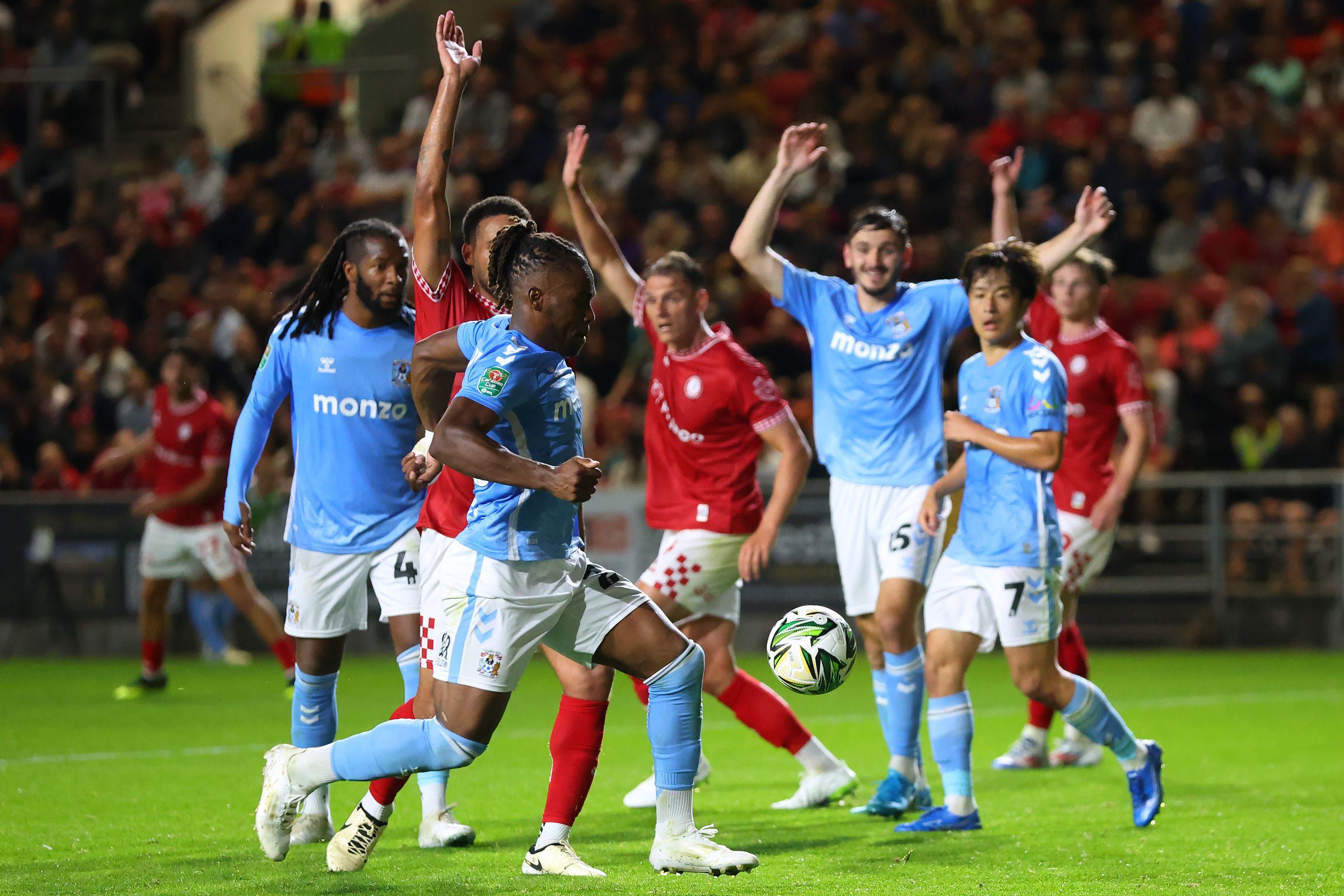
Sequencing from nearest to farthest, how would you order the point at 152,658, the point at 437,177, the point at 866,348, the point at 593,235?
1. the point at 437,177
2. the point at 866,348
3. the point at 593,235
4. the point at 152,658

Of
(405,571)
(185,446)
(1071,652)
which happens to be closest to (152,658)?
(185,446)

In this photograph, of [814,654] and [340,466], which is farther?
[340,466]

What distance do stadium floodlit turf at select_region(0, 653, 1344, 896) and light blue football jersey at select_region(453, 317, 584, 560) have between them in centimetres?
110

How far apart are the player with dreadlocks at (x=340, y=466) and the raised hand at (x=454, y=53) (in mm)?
717

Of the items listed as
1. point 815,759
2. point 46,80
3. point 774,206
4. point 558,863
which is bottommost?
point 815,759

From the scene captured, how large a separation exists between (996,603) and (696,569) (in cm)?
138

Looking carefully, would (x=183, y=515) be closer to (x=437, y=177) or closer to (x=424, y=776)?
(x=424, y=776)

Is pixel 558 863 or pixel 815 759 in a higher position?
pixel 558 863

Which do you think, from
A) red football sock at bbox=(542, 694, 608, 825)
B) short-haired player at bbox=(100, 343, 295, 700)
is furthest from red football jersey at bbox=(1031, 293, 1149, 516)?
short-haired player at bbox=(100, 343, 295, 700)

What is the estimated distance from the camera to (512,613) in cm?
516

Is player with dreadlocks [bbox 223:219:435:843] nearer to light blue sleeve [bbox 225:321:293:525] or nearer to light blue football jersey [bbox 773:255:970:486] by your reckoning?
light blue sleeve [bbox 225:321:293:525]

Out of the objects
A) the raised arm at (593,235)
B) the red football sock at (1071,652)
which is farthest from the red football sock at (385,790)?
the red football sock at (1071,652)

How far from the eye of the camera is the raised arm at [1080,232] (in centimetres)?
715

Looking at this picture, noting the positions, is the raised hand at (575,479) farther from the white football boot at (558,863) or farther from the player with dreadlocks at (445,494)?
the white football boot at (558,863)
